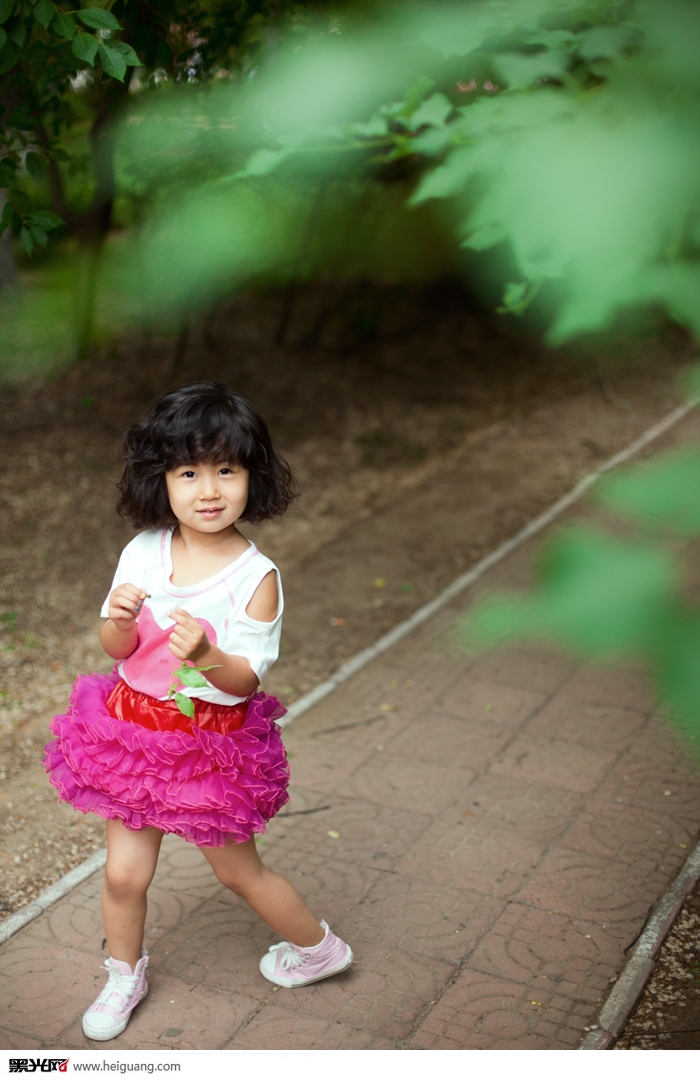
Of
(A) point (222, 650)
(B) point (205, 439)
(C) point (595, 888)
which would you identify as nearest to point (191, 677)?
(A) point (222, 650)

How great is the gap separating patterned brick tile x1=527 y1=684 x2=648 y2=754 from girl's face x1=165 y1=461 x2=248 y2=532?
8.21 ft

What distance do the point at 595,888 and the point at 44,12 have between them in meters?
3.31

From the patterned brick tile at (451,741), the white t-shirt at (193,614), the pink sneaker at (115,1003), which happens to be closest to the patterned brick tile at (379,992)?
the pink sneaker at (115,1003)

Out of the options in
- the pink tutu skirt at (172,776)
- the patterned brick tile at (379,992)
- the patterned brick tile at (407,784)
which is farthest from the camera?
the patterned brick tile at (407,784)

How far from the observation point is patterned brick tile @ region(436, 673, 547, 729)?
4688mm

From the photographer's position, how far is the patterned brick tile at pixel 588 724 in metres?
4.47

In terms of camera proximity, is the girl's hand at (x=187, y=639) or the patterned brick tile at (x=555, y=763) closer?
the girl's hand at (x=187, y=639)

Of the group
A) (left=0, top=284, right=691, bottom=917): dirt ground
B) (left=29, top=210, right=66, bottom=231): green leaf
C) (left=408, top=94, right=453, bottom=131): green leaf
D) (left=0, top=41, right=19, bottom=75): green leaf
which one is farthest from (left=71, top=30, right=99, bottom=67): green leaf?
(left=0, top=284, right=691, bottom=917): dirt ground

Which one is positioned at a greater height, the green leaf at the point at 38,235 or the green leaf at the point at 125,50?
the green leaf at the point at 125,50

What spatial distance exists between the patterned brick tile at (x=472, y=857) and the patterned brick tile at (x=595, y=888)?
0.07 meters

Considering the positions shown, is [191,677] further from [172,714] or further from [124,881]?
[124,881]

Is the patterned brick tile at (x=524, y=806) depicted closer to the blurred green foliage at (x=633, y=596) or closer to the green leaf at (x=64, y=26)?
the blurred green foliage at (x=633, y=596)
